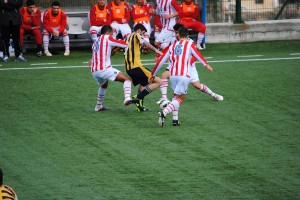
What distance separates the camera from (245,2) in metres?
24.4

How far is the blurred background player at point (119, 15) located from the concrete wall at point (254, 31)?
97.3 inches

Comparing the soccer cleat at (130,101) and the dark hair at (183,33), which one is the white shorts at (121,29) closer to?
the soccer cleat at (130,101)

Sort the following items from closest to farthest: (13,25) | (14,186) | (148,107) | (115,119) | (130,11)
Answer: (14,186) < (115,119) < (148,107) < (13,25) < (130,11)

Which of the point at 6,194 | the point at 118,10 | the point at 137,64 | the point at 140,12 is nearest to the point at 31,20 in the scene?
the point at 118,10

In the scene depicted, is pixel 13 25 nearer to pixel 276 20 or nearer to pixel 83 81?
pixel 83 81

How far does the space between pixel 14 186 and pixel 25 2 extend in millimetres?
13257

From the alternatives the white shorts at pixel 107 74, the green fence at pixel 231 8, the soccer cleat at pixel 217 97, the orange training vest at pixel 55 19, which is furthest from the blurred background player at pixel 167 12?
the white shorts at pixel 107 74

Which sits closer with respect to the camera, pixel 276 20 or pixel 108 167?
pixel 108 167

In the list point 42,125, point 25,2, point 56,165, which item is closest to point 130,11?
point 25,2

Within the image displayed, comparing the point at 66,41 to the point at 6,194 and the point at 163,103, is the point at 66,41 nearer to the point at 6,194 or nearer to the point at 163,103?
the point at 163,103

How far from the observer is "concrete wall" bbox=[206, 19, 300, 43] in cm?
2403

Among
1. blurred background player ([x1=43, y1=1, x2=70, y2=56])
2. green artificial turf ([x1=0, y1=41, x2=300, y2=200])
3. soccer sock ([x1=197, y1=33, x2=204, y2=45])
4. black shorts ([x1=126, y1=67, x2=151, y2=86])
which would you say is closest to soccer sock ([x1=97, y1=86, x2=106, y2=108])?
green artificial turf ([x1=0, y1=41, x2=300, y2=200])

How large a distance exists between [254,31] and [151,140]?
11.3m

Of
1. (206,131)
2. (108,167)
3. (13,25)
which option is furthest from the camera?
(13,25)
